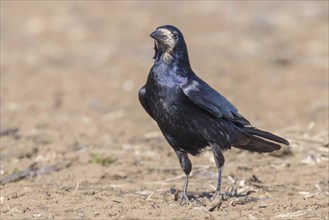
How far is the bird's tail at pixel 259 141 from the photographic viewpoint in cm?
680

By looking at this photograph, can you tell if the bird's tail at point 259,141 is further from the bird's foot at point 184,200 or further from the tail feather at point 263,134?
the bird's foot at point 184,200

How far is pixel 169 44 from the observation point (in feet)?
21.7

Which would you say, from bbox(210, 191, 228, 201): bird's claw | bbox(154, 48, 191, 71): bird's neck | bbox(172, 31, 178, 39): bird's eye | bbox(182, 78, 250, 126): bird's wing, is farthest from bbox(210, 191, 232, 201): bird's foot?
bbox(172, 31, 178, 39): bird's eye

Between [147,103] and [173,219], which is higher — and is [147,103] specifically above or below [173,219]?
above

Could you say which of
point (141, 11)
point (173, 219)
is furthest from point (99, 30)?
point (173, 219)

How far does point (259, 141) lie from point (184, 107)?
36.6 inches

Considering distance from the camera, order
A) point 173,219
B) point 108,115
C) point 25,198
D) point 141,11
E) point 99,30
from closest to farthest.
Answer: point 173,219 < point 25,198 < point 108,115 < point 99,30 < point 141,11

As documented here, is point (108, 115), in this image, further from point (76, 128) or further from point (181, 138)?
point (181, 138)

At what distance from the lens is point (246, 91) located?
12.1 metres

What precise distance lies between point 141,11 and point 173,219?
39.9ft

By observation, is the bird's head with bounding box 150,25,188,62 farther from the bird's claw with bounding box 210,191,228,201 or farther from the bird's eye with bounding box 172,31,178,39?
the bird's claw with bounding box 210,191,228,201

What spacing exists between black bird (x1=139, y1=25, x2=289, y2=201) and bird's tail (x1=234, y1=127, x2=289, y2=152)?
2cm

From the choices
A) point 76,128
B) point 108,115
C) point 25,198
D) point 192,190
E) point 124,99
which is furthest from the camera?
point 124,99

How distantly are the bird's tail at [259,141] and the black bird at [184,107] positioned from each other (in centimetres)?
2
